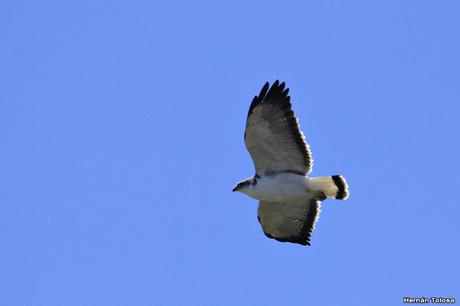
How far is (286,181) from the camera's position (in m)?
14.5

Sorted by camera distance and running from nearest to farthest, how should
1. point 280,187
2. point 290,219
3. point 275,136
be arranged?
point 275,136 < point 280,187 < point 290,219

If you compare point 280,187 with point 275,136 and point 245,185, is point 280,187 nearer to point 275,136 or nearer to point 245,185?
point 245,185

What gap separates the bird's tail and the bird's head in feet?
3.73

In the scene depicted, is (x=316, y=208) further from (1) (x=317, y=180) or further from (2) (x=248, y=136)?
(2) (x=248, y=136)

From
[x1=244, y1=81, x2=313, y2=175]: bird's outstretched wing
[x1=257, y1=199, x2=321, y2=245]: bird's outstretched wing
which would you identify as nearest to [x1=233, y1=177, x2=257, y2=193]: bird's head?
[x1=244, y1=81, x2=313, y2=175]: bird's outstretched wing

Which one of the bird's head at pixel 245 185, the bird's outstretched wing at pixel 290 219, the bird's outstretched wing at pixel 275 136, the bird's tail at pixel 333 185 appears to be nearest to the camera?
the bird's outstretched wing at pixel 275 136

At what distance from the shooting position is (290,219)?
15539 mm

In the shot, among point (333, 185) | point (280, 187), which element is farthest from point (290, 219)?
point (333, 185)

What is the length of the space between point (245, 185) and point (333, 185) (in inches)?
68.1

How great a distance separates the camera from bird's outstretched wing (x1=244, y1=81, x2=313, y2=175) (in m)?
14.0

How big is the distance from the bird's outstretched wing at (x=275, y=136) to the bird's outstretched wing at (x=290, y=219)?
92cm

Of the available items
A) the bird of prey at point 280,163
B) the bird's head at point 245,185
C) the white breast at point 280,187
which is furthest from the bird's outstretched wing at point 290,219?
the bird's head at point 245,185

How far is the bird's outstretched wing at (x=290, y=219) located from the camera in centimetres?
1528

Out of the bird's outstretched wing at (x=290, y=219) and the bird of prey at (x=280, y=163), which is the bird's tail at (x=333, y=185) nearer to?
the bird of prey at (x=280, y=163)
